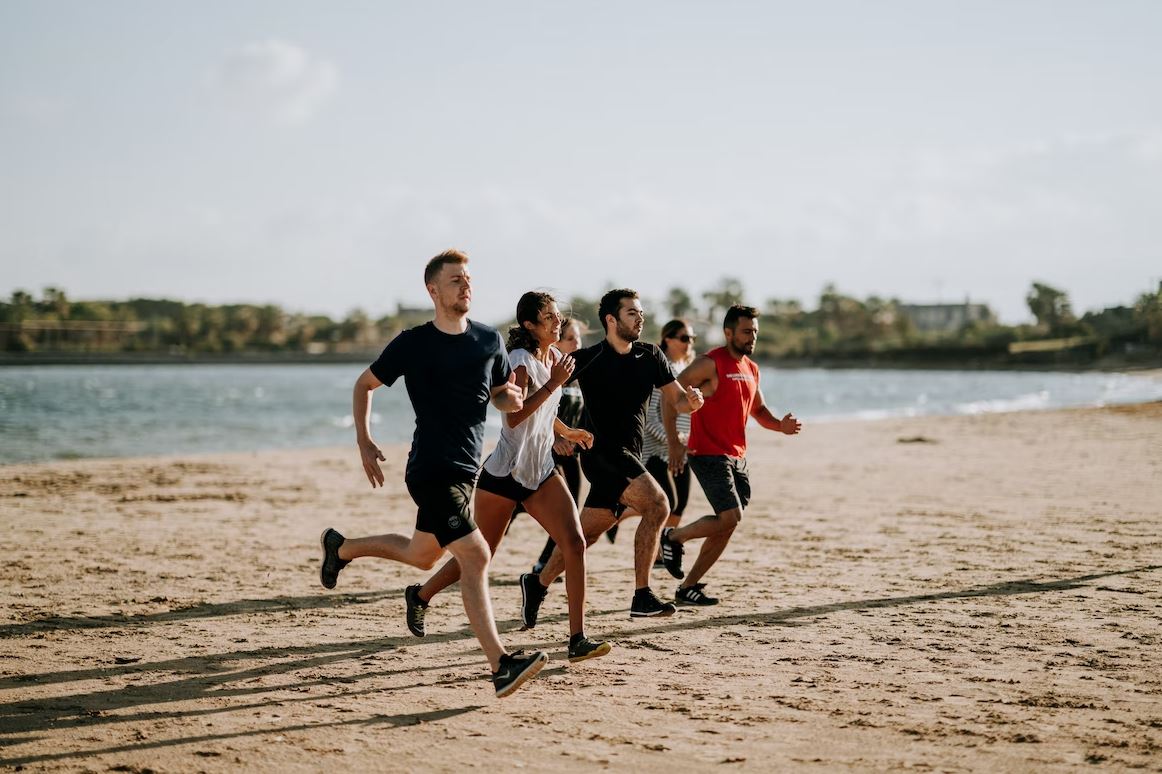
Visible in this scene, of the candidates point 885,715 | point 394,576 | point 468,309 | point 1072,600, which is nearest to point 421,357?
point 468,309

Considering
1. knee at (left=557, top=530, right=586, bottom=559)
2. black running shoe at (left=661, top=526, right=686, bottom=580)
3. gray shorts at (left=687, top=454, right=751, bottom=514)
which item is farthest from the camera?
black running shoe at (left=661, top=526, right=686, bottom=580)

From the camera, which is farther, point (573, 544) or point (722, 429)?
point (722, 429)

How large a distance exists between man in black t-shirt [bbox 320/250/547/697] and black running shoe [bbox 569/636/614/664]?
68 centimetres

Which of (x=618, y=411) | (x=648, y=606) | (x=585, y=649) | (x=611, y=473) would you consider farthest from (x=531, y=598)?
(x=618, y=411)

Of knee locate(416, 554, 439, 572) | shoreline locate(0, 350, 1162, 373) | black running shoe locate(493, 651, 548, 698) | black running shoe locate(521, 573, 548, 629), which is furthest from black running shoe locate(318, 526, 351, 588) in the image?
shoreline locate(0, 350, 1162, 373)

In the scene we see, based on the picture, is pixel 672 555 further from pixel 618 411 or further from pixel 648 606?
pixel 618 411

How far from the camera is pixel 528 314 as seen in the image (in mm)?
6238

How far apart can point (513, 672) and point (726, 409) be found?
320 cm

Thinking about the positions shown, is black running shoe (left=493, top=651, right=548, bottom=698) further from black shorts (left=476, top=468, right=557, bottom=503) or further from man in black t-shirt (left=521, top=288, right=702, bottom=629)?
man in black t-shirt (left=521, top=288, right=702, bottom=629)

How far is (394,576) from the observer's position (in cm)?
930

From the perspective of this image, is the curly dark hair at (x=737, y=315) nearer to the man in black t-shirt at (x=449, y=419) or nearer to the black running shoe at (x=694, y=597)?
the black running shoe at (x=694, y=597)

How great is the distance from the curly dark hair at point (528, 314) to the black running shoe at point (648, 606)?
1929mm

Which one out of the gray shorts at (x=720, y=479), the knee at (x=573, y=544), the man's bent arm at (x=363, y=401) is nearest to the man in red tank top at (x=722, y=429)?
the gray shorts at (x=720, y=479)

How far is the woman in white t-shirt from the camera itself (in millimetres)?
5934
